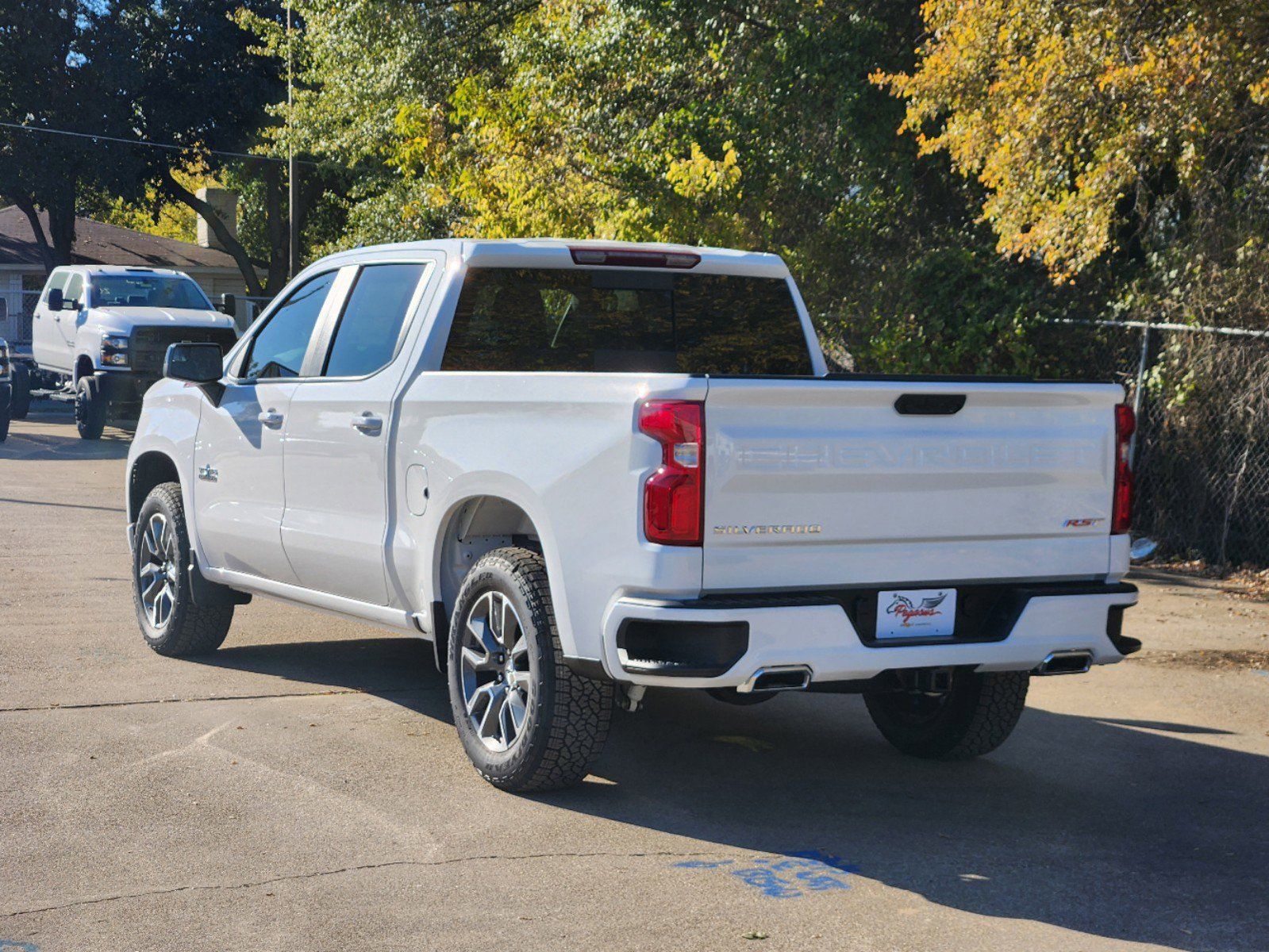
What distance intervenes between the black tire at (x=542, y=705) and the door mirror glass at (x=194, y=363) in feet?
8.22

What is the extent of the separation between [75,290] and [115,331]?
2.74 m

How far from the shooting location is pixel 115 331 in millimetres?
22594

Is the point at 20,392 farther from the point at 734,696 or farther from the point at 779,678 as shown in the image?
the point at 779,678

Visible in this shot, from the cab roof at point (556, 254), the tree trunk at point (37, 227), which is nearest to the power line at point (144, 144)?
the tree trunk at point (37, 227)

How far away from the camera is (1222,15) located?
9.61m

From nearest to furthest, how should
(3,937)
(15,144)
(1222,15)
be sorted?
(3,937) → (1222,15) → (15,144)

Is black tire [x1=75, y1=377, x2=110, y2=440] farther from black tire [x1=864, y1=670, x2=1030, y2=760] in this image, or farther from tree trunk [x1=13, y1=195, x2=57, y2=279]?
tree trunk [x1=13, y1=195, x2=57, y2=279]

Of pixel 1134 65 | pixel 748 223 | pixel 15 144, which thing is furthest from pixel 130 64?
pixel 1134 65

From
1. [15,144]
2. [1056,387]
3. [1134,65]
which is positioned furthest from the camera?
[15,144]

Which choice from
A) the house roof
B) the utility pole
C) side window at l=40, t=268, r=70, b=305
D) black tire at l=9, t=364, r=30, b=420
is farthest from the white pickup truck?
the house roof

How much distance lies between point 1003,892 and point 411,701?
131 inches

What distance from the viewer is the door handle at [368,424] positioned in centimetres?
653

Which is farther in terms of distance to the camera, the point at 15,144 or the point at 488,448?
the point at 15,144

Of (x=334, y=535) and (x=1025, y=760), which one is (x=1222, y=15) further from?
(x=334, y=535)
